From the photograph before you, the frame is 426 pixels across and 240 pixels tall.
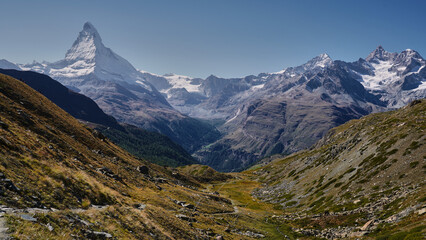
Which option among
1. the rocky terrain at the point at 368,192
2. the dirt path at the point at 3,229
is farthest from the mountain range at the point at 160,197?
the rocky terrain at the point at 368,192

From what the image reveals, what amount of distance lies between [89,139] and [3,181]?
224 ft

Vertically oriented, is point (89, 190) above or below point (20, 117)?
below

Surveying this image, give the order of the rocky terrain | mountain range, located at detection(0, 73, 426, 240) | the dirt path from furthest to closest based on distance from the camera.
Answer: the rocky terrain < mountain range, located at detection(0, 73, 426, 240) < the dirt path

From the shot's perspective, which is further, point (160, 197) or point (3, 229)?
point (160, 197)

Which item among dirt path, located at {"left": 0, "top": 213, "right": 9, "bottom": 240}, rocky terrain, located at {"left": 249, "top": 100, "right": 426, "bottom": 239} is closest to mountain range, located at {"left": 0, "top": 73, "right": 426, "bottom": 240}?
dirt path, located at {"left": 0, "top": 213, "right": 9, "bottom": 240}

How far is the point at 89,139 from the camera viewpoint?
272 ft

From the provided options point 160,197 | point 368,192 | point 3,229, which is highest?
point 3,229

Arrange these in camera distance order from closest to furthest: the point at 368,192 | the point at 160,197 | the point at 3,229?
the point at 3,229
the point at 160,197
the point at 368,192

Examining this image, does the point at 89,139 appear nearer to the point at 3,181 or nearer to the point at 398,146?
the point at 3,181

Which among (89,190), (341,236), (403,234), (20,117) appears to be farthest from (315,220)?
(20,117)

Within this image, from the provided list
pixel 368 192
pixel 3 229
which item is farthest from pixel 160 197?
pixel 368 192

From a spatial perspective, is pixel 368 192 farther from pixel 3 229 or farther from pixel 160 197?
pixel 3 229

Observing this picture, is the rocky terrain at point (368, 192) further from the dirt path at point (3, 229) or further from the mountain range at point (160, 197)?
the dirt path at point (3, 229)

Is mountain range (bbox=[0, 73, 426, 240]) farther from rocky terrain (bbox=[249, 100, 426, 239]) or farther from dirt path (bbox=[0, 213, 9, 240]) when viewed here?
rocky terrain (bbox=[249, 100, 426, 239])
